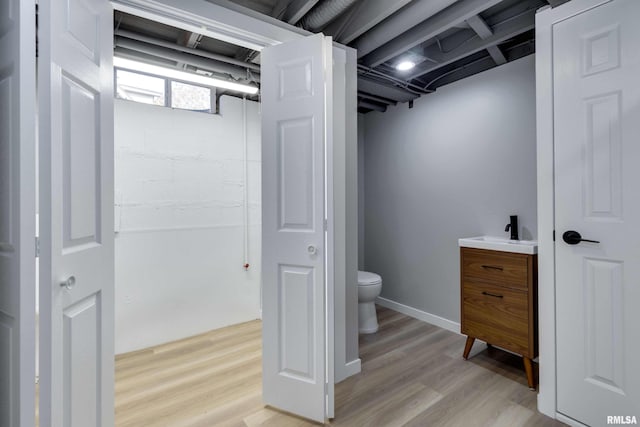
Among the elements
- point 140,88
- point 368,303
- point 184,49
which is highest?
point 184,49

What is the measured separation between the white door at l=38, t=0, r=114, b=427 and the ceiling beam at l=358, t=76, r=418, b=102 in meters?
Result: 2.11

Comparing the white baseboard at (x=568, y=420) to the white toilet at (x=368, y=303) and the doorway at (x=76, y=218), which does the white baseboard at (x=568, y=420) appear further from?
the doorway at (x=76, y=218)

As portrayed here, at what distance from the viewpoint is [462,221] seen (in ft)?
9.66

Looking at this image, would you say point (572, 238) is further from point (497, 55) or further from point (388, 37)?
point (388, 37)

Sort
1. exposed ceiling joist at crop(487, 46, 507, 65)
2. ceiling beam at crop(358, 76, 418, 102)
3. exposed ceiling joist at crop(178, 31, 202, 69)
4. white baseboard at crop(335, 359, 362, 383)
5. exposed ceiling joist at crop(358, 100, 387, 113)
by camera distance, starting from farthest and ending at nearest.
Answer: exposed ceiling joist at crop(358, 100, 387, 113), ceiling beam at crop(358, 76, 418, 102), exposed ceiling joist at crop(487, 46, 507, 65), exposed ceiling joist at crop(178, 31, 202, 69), white baseboard at crop(335, 359, 362, 383)

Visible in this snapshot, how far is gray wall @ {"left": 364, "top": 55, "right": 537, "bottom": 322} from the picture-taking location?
255 cm

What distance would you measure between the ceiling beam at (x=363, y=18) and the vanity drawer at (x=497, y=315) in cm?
197

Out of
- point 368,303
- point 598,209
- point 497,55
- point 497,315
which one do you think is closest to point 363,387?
point 368,303

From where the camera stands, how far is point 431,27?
220cm

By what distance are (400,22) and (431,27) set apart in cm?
25

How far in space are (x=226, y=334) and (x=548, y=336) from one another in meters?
2.48

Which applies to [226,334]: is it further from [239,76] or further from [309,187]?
[239,76]

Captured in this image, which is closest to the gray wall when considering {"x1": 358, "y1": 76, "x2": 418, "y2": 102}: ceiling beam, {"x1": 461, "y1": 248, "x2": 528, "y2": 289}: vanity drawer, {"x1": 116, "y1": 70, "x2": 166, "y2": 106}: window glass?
{"x1": 358, "y1": 76, "x2": 418, "y2": 102}: ceiling beam

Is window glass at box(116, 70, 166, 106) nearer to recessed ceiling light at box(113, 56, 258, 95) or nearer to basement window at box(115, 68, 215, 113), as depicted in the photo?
basement window at box(115, 68, 215, 113)
